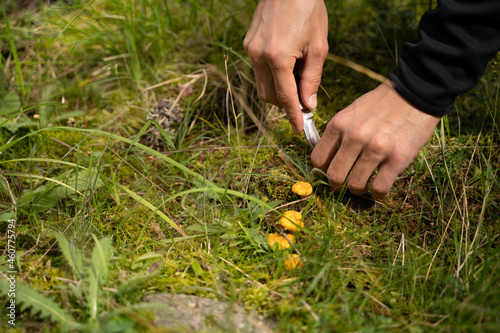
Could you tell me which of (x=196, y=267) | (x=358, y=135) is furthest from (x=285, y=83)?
(x=196, y=267)

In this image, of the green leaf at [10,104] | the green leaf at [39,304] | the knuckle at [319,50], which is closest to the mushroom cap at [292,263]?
the green leaf at [39,304]

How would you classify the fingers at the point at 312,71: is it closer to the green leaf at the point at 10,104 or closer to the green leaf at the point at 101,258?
the green leaf at the point at 101,258

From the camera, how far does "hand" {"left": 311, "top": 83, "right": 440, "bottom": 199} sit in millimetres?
1655

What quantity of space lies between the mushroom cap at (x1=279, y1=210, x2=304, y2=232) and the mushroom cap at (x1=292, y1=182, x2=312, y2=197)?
0.13 metres

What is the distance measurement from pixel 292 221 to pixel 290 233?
0.16 meters

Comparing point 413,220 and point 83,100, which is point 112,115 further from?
point 413,220

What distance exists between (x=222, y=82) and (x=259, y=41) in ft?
3.26

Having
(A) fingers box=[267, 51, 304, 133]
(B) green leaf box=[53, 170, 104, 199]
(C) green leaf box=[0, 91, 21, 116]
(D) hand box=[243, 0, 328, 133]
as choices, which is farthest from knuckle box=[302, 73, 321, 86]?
(C) green leaf box=[0, 91, 21, 116]

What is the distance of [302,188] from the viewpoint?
1886mm

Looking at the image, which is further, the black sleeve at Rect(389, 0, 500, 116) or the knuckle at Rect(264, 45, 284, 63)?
the knuckle at Rect(264, 45, 284, 63)

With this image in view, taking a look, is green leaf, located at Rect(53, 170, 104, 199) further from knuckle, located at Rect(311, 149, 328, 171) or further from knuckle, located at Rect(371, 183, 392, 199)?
Result: knuckle, located at Rect(371, 183, 392, 199)

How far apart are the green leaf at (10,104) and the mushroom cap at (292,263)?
2.25 metres

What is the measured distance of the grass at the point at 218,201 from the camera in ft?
4.74

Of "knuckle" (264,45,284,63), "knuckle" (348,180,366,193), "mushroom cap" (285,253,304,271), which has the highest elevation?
"knuckle" (264,45,284,63)
